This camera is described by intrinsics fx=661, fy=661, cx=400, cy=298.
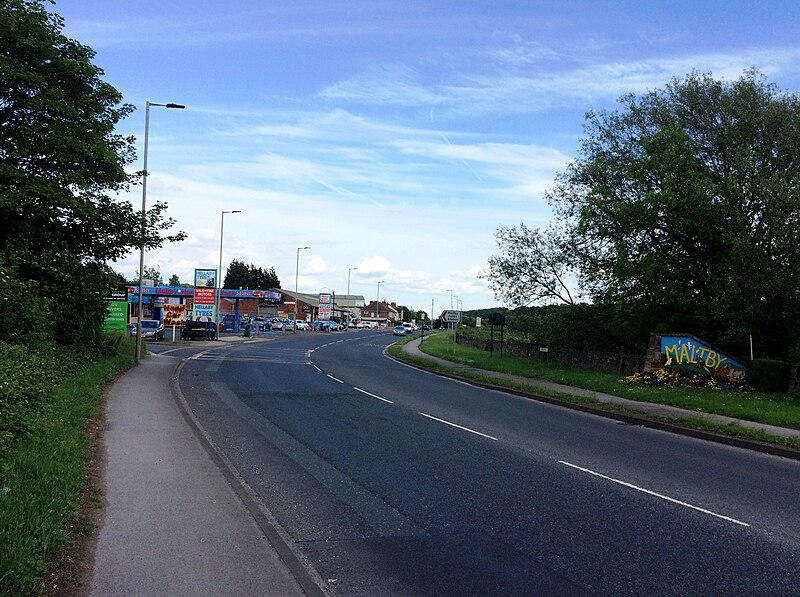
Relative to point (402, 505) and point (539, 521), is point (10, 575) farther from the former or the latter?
point (539, 521)

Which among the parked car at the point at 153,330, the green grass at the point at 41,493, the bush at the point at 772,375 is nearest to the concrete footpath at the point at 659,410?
the bush at the point at 772,375

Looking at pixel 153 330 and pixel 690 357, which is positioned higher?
pixel 690 357

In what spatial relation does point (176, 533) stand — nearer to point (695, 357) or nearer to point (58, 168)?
point (58, 168)

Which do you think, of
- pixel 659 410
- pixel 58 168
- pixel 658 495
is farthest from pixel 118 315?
pixel 658 495

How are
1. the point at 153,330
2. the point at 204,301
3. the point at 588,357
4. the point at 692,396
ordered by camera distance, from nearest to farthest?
the point at 692,396 → the point at 588,357 → the point at 153,330 → the point at 204,301

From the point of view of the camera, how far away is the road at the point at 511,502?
5469 millimetres

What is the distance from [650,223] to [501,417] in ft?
47.6

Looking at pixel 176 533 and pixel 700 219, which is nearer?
pixel 176 533

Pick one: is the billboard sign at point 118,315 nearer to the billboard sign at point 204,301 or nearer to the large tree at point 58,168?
the large tree at point 58,168

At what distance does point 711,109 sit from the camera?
90.9 ft

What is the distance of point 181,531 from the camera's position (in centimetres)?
608

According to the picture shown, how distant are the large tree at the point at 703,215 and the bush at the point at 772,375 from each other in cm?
171

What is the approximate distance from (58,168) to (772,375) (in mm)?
22552

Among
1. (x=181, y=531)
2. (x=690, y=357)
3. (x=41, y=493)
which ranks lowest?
(x=181, y=531)
